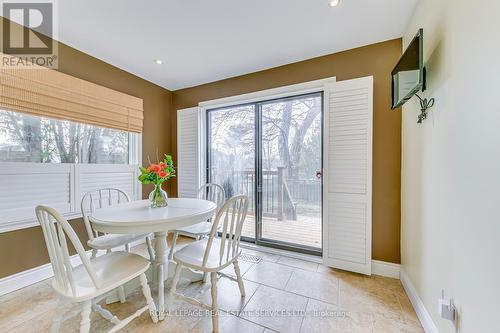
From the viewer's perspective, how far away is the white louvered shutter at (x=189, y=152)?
3293mm

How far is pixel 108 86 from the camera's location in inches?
106

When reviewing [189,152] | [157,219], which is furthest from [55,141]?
[157,219]

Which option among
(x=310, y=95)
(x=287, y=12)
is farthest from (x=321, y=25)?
(x=310, y=95)

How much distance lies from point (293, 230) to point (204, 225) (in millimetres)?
1216

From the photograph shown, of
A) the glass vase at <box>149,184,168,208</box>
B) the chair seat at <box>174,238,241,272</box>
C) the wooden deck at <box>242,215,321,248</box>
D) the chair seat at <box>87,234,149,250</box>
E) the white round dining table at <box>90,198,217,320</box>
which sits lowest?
the wooden deck at <box>242,215,321,248</box>

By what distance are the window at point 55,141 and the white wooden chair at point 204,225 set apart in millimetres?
1269

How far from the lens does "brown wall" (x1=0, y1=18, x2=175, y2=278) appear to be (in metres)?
1.97

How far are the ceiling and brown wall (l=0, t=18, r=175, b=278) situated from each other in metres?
0.14

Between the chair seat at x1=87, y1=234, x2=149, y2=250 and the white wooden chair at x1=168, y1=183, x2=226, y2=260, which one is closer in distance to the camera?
the chair seat at x1=87, y1=234, x2=149, y2=250

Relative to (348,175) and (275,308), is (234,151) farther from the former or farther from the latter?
(275,308)

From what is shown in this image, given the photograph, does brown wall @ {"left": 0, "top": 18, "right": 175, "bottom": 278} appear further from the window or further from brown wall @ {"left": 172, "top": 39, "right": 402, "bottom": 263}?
brown wall @ {"left": 172, "top": 39, "right": 402, "bottom": 263}

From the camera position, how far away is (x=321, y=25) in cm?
195

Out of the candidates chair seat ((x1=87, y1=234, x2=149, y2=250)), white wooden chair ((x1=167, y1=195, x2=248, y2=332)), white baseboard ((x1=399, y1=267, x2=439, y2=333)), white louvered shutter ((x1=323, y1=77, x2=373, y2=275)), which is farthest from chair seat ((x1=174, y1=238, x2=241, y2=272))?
white baseboard ((x1=399, y1=267, x2=439, y2=333))

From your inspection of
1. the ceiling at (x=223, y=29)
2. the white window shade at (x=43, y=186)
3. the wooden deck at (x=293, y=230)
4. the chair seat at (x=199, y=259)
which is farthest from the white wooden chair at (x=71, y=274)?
the wooden deck at (x=293, y=230)
